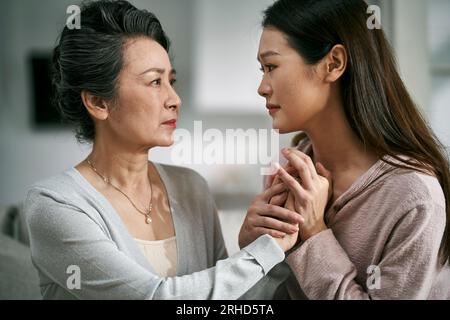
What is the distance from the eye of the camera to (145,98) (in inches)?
34.0

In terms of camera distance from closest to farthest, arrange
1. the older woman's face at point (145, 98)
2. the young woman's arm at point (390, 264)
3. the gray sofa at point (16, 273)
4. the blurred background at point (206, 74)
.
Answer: the young woman's arm at point (390, 264) < the older woman's face at point (145, 98) < the blurred background at point (206, 74) < the gray sofa at point (16, 273)

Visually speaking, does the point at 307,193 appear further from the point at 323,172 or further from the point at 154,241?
the point at 154,241

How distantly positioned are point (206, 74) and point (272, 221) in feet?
1.36

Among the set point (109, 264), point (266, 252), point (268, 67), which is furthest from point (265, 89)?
point (109, 264)

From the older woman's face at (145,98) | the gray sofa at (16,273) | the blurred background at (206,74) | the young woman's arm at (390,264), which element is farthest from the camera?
the gray sofa at (16,273)

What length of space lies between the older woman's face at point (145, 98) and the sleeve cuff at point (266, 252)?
0.24 metres

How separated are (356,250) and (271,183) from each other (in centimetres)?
19

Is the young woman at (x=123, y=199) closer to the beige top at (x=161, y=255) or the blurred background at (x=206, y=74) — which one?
the beige top at (x=161, y=255)

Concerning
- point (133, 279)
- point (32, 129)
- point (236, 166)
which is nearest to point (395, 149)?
point (236, 166)

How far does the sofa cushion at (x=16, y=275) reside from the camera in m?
1.17

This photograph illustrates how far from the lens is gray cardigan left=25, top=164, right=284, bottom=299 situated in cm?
77

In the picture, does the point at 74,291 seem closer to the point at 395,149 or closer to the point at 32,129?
the point at 32,129

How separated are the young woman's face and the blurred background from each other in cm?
18

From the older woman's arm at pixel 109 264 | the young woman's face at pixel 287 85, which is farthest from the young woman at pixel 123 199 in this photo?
the young woman's face at pixel 287 85
